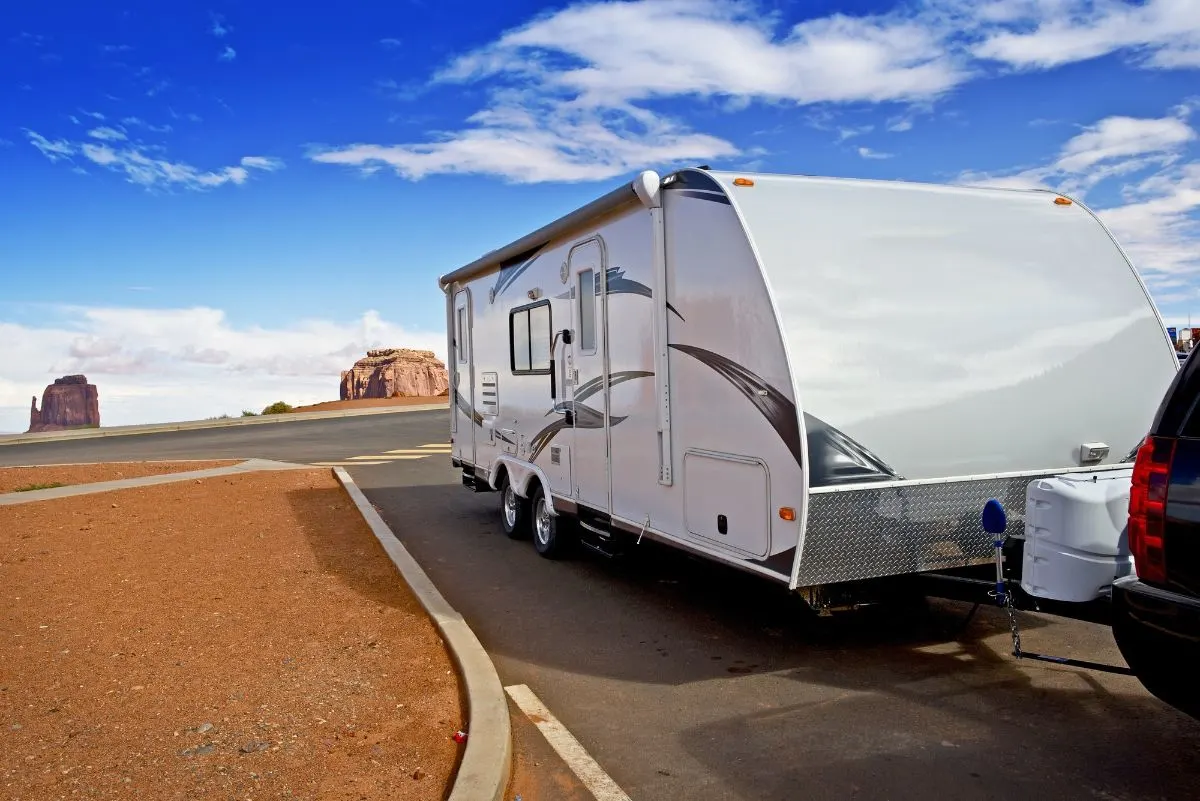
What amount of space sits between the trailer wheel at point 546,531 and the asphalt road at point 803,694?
1.36 feet

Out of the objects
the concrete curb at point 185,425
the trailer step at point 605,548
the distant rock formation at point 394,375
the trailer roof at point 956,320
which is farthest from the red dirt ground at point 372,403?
the trailer roof at point 956,320

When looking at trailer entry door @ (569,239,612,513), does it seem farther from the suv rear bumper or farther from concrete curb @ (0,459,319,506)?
concrete curb @ (0,459,319,506)

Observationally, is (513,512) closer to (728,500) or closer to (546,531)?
(546,531)

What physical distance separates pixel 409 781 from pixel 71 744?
69.1 inches

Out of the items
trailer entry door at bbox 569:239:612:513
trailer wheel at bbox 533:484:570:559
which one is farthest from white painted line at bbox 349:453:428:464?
trailer entry door at bbox 569:239:612:513

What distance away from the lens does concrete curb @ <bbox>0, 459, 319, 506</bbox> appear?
517 inches

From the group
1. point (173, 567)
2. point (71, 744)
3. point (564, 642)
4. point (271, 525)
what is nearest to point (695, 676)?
point (564, 642)

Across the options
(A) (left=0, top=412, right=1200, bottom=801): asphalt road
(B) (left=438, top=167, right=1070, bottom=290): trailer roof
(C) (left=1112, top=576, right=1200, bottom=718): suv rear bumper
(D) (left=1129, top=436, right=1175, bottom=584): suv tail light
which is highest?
(B) (left=438, top=167, right=1070, bottom=290): trailer roof

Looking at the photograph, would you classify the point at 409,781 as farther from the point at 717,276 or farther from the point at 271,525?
the point at 271,525

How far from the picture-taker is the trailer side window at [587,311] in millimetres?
7305

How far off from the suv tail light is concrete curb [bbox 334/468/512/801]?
2.74 m

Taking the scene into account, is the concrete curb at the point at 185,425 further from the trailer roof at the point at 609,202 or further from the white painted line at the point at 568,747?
the white painted line at the point at 568,747

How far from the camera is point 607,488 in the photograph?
283 inches

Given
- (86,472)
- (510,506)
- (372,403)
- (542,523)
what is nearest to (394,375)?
(372,403)
